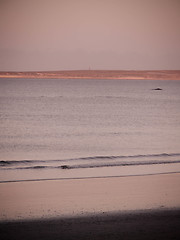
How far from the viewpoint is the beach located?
11.8ft

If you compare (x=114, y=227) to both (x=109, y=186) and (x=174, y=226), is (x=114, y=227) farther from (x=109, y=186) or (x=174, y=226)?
(x=109, y=186)

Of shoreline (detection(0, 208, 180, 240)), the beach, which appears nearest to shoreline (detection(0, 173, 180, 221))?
the beach

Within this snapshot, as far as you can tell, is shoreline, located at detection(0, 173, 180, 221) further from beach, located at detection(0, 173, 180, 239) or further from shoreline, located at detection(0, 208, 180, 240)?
shoreline, located at detection(0, 208, 180, 240)

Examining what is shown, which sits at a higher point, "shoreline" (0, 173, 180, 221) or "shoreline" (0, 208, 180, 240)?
"shoreline" (0, 173, 180, 221)

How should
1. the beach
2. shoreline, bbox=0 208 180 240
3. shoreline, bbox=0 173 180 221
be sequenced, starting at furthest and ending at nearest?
shoreline, bbox=0 173 180 221 → the beach → shoreline, bbox=0 208 180 240

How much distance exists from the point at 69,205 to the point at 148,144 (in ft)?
26.4

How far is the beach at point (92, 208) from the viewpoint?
3582mm

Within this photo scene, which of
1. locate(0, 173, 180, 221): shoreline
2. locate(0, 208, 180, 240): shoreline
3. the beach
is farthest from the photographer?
locate(0, 173, 180, 221): shoreline

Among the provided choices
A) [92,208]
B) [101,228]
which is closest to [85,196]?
[92,208]

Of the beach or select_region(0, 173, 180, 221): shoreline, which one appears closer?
the beach

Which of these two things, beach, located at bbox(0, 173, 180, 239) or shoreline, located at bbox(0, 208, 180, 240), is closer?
shoreline, located at bbox(0, 208, 180, 240)

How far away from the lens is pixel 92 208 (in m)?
4.35

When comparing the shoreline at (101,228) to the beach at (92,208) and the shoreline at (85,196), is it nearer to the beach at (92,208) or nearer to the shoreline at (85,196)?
the beach at (92,208)

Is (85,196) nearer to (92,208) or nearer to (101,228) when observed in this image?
(92,208)
